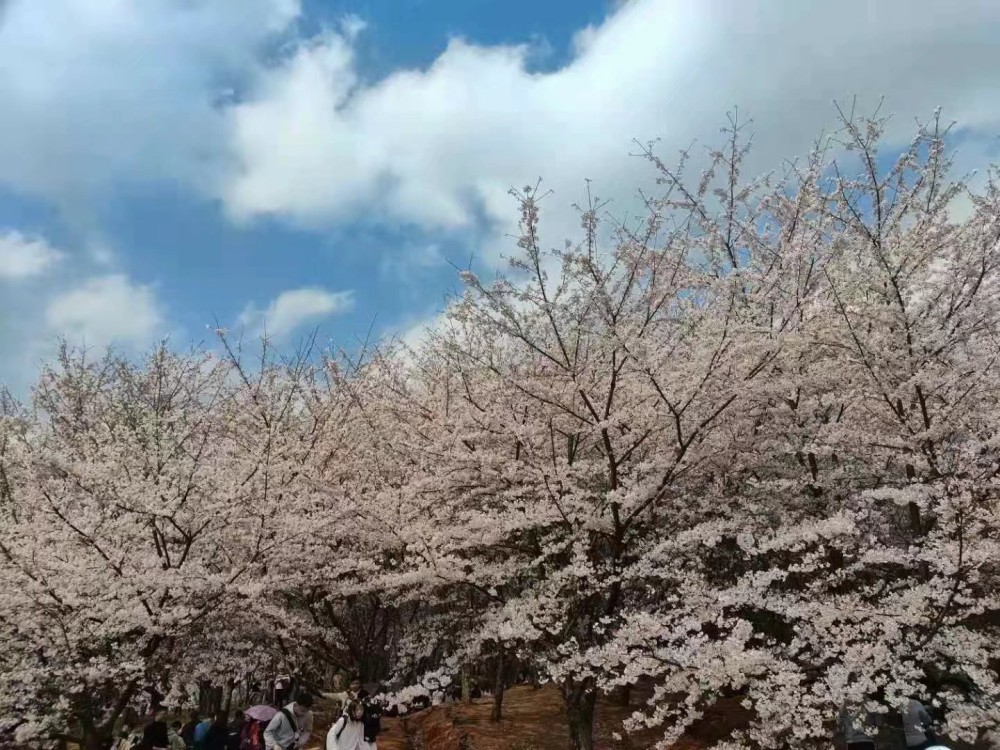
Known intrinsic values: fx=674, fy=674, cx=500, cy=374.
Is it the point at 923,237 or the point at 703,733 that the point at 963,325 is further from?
the point at 703,733

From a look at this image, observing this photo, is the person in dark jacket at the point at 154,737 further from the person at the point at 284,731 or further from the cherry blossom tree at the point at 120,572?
the person at the point at 284,731

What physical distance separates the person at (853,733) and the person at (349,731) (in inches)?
174

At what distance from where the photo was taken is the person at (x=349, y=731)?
6246 millimetres

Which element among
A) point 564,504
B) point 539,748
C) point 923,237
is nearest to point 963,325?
point 923,237

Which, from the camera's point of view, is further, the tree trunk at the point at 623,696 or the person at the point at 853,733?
the tree trunk at the point at 623,696

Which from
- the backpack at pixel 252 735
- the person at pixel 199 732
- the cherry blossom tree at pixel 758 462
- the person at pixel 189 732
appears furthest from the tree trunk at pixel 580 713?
the person at pixel 189 732

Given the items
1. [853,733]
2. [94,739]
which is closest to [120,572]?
[94,739]

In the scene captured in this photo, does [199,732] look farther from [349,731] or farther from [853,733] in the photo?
[853,733]

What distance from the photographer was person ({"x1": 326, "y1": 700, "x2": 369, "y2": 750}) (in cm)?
625

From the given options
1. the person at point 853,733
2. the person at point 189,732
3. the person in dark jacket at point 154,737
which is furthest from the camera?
the person at point 189,732

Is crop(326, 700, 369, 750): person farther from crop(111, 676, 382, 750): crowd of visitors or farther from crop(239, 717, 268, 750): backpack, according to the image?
crop(239, 717, 268, 750): backpack

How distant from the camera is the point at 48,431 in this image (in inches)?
755

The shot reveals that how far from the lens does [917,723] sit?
6.26 m

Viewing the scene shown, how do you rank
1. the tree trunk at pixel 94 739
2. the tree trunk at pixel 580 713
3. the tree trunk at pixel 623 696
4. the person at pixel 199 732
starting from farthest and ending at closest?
the tree trunk at pixel 623 696 < the person at pixel 199 732 < the tree trunk at pixel 94 739 < the tree trunk at pixel 580 713
